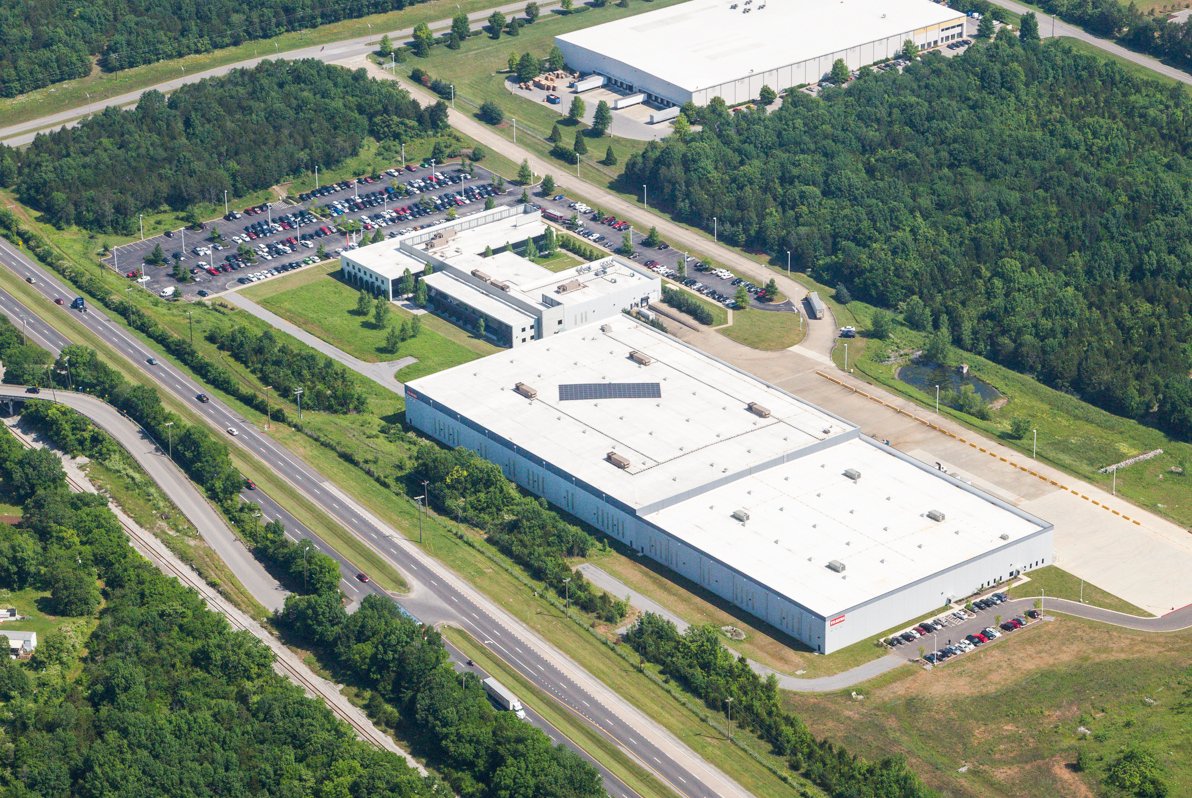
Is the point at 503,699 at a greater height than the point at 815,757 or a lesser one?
greater

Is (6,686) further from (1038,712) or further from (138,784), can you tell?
(1038,712)

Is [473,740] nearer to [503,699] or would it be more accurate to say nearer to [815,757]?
[503,699]

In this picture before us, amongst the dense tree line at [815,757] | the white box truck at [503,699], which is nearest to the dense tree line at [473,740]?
the white box truck at [503,699]

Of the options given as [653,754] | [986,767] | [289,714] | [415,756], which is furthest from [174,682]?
[986,767]

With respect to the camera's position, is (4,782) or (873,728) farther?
(873,728)

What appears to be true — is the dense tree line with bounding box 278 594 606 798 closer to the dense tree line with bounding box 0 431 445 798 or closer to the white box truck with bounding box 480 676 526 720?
the white box truck with bounding box 480 676 526 720

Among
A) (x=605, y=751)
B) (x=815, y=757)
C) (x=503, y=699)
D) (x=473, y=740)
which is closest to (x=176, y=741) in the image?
(x=473, y=740)

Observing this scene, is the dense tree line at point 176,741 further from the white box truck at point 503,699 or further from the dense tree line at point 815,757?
the dense tree line at point 815,757
